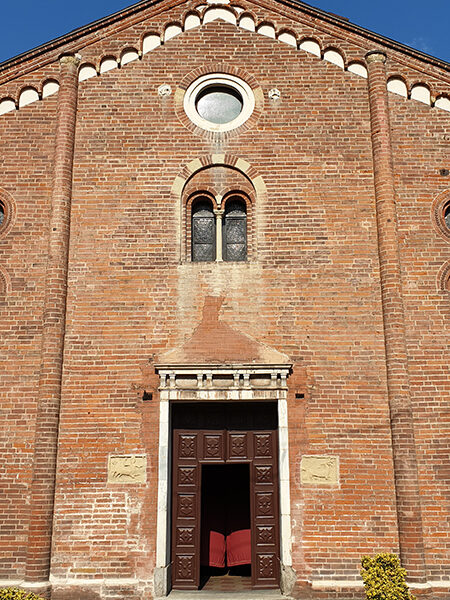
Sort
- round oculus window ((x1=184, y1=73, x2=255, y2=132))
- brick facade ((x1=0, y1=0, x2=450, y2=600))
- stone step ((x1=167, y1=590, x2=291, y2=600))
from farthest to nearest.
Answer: round oculus window ((x1=184, y1=73, x2=255, y2=132)) < brick facade ((x1=0, y1=0, x2=450, y2=600)) < stone step ((x1=167, y1=590, x2=291, y2=600))

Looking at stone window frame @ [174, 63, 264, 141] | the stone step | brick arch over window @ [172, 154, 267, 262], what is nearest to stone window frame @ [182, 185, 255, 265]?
brick arch over window @ [172, 154, 267, 262]

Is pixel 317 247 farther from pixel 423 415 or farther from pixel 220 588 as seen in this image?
pixel 220 588

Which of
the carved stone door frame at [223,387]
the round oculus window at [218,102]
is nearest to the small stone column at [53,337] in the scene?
the carved stone door frame at [223,387]

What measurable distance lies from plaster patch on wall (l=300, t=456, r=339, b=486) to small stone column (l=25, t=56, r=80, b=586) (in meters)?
3.84

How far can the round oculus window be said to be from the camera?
11781mm

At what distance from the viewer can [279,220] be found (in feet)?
36.4

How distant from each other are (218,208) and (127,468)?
4599 millimetres

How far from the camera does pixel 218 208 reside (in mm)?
11266

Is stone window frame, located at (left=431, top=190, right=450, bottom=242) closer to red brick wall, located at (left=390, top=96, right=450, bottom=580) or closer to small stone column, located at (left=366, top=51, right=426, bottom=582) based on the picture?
red brick wall, located at (left=390, top=96, right=450, bottom=580)

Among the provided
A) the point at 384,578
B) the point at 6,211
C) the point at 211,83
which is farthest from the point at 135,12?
the point at 384,578

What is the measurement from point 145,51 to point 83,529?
853cm

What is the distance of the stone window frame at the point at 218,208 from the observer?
11078mm

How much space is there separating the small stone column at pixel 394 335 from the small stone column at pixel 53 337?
17.2ft

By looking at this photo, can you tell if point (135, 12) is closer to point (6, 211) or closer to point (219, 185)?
point (219, 185)
